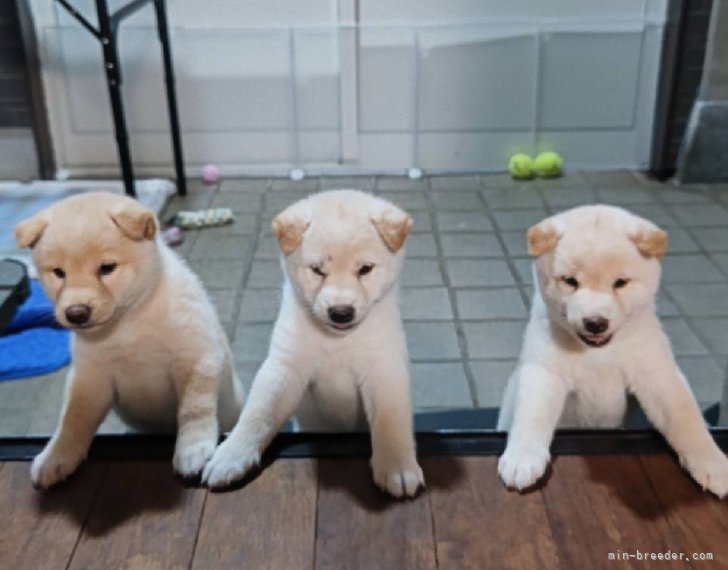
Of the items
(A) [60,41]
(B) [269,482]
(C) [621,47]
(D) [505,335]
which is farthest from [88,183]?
(B) [269,482]

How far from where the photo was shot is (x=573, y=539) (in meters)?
1.18

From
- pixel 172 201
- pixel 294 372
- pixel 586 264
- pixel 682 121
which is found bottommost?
pixel 172 201

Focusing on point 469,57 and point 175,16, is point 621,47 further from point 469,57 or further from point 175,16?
point 175,16

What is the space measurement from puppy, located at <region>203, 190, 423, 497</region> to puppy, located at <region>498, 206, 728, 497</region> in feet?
0.61

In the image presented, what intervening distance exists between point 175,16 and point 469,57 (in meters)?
1.21

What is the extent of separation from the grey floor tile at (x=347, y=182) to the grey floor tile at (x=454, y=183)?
26 cm

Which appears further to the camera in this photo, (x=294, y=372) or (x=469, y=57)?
(x=469, y=57)

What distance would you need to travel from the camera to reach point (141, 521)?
1.23 m

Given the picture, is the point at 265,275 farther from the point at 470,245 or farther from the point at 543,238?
the point at 543,238

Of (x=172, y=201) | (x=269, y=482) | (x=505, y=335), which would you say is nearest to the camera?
(x=269, y=482)

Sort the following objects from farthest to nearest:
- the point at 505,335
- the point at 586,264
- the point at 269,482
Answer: the point at 505,335
the point at 269,482
the point at 586,264

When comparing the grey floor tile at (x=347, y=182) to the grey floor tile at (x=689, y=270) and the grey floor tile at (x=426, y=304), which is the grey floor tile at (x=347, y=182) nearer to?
the grey floor tile at (x=426, y=304)

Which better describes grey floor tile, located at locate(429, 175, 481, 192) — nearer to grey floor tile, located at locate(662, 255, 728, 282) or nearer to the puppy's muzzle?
grey floor tile, located at locate(662, 255, 728, 282)

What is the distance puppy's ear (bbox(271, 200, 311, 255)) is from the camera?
1.21m
